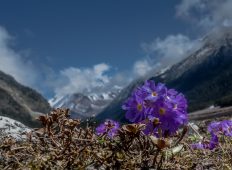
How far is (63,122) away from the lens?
147 inches

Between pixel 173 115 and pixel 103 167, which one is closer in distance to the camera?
pixel 103 167

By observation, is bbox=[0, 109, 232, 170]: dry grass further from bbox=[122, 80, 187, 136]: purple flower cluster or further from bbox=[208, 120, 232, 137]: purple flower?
bbox=[208, 120, 232, 137]: purple flower

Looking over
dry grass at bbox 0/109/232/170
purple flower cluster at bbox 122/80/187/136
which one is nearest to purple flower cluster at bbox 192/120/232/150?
dry grass at bbox 0/109/232/170

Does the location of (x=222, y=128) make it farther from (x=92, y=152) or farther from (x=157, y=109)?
(x=92, y=152)

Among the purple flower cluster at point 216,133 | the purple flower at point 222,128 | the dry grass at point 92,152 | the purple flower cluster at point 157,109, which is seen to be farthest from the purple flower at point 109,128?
the purple flower at point 222,128

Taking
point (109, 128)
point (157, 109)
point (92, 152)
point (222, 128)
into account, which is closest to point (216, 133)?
point (222, 128)

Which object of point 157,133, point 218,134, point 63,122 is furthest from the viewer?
point 218,134

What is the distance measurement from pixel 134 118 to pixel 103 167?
0.52m

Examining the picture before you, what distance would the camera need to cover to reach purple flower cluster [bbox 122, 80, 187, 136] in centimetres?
380

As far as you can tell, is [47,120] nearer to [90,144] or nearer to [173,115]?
[90,144]

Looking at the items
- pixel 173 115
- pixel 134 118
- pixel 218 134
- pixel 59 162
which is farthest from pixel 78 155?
pixel 218 134

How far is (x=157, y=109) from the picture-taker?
3.82 meters

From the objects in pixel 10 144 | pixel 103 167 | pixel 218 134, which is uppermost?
pixel 218 134

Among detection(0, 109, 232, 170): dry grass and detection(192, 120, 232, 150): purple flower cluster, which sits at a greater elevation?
detection(192, 120, 232, 150): purple flower cluster
